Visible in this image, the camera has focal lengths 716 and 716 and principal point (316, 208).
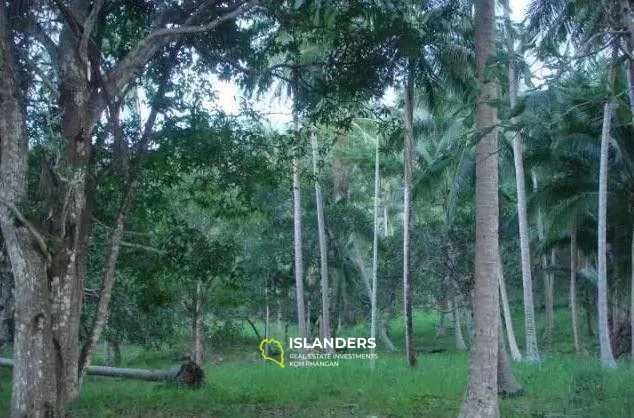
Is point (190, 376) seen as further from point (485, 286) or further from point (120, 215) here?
point (485, 286)

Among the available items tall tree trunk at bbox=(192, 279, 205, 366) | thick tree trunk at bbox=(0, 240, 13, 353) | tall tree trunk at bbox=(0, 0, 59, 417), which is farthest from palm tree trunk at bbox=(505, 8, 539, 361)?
tall tree trunk at bbox=(0, 0, 59, 417)

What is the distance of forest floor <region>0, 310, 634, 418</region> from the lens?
10859 millimetres

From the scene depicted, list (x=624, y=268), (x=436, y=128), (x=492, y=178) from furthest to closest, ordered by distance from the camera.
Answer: (x=436, y=128) → (x=624, y=268) → (x=492, y=178)

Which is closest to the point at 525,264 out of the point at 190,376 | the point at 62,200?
the point at 190,376

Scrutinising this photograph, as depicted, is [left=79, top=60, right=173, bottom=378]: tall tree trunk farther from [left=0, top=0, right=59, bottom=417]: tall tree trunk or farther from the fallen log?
the fallen log

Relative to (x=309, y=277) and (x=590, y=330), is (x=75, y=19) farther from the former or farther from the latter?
(x=590, y=330)

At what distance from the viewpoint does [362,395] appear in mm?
13008

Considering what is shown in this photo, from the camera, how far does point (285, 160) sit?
11805mm

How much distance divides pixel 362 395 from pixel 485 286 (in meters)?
4.49

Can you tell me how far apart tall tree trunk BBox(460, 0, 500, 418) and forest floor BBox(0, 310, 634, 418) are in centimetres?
158

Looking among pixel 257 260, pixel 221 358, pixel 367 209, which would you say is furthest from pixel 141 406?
pixel 367 209

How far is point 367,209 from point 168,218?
69.2 feet

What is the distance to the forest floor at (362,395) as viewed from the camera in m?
10.9

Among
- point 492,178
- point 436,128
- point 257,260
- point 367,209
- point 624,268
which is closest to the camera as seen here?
point 492,178
